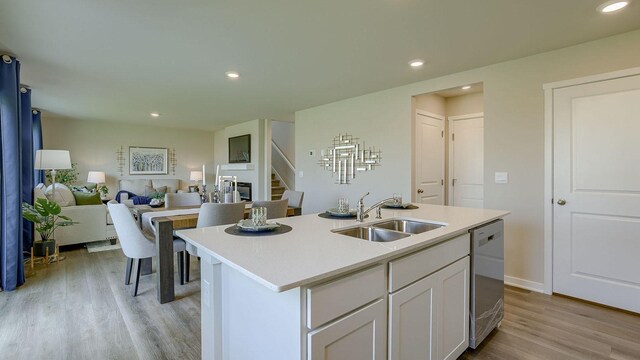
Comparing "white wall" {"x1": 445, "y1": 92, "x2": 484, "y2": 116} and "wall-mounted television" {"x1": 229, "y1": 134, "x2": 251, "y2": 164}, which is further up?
"white wall" {"x1": 445, "y1": 92, "x2": 484, "y2": 116}

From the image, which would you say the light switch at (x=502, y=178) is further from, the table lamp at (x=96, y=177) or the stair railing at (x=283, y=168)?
the table lamp at (x=96, y=177)

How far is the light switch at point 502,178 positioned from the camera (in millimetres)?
3178

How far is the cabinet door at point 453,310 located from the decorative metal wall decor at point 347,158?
262 cm

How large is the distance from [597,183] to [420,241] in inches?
90.6

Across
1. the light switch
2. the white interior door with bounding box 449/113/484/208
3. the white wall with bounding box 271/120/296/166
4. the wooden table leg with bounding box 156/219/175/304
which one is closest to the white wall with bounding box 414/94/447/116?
the white interior door with bounding box 449/113/484/208

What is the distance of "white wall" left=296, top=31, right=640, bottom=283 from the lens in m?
2.70

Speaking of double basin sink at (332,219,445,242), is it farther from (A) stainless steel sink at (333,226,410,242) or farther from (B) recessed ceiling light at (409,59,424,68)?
(B) recessed ceiling light at (409,59,424,68)

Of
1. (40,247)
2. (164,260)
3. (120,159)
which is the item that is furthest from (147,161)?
(164,260)

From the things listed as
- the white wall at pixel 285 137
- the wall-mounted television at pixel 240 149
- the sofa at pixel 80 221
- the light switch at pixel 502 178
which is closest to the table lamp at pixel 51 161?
the sofa at pixel 80 221

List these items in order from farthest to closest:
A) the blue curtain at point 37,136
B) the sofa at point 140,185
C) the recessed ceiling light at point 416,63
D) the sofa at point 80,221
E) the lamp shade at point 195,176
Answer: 1. the lamp shade at point 195,176
2. the sofa at point 140,185
3. the blue curtain at point 37,136
4. the sofa at point 80,221
5. the recessed ceiling light at point 416,63

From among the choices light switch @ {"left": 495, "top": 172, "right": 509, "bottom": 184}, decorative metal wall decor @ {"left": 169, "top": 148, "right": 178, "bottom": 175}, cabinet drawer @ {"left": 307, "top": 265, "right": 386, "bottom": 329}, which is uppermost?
decorative metal wall decor @ {"left": 169, "top": 148, "right": 178, "bottom": 175}

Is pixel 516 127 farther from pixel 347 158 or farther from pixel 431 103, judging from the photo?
pixel 347 158

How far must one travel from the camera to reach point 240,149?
728cm

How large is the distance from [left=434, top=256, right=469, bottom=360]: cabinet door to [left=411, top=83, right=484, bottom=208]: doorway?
2.27m
